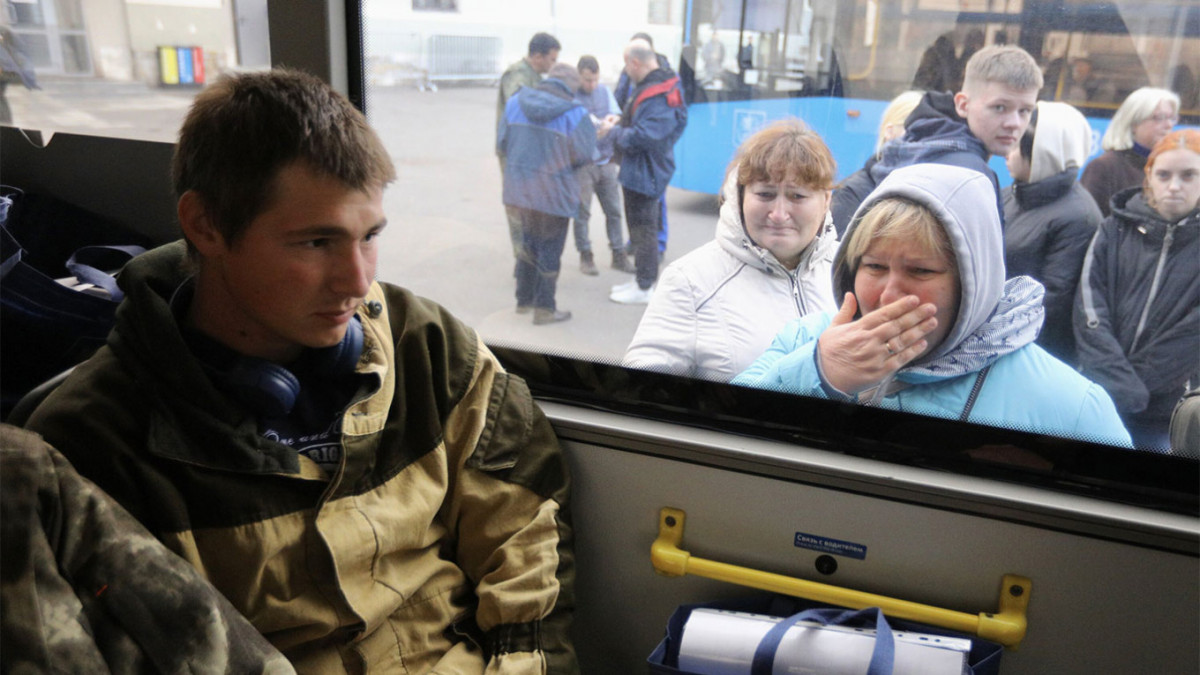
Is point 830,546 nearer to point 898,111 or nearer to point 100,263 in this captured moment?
point 898,111

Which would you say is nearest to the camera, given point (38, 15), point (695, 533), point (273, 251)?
point (273, 251)

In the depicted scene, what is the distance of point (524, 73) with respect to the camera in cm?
192

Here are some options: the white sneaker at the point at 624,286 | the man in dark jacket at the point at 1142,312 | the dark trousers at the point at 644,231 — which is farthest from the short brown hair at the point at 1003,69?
the white sneaker at the point at 624,286

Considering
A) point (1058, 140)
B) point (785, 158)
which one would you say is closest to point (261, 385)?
point (785, 158)

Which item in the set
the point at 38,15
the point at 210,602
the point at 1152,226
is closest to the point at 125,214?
the point at 38,15

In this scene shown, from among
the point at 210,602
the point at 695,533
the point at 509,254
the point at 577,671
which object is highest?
the point at 509,254

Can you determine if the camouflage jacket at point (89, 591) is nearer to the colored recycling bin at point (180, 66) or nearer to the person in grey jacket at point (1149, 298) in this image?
the colored recycling bin at point (180, 66)

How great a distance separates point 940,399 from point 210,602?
1261 mm

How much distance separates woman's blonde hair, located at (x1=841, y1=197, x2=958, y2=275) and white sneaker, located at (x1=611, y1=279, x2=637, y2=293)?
1.56 ft

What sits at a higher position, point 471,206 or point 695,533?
point 471,206

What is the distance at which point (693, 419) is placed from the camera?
1784mm

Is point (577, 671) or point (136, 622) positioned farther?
point (577, 671)

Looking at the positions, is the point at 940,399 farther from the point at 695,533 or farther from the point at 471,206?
the point at 471,206

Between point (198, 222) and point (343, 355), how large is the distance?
1.02 feet
